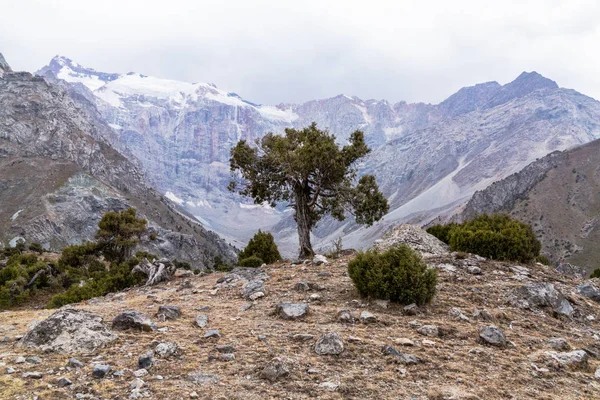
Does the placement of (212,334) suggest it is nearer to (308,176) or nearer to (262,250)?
(262,250)

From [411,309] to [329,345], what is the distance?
11.8ft

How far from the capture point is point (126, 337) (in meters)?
8.82

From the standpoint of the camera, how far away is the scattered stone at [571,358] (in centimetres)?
817

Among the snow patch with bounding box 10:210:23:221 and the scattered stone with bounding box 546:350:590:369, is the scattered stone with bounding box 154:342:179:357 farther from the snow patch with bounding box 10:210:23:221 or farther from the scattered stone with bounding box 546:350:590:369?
the snow patch with bounding box 10:210:23:221

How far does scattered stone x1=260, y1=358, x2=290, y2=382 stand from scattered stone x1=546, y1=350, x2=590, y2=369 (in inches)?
214

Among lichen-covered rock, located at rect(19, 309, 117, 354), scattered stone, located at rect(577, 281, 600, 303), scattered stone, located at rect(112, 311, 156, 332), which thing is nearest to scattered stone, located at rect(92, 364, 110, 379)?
lichen-covered rock, located at rect(19, 309, 117, 354)

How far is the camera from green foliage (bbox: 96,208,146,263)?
37.0 meters

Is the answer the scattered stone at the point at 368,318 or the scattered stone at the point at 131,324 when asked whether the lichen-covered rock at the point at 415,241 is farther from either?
the scattered stone at the point at 131,324

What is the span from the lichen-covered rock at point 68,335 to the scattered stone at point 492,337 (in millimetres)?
7911

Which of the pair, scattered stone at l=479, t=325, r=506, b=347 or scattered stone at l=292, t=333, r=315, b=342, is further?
scattered stone at l=479, t=325, r=506, b=347

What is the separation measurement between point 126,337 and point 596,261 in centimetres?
18522

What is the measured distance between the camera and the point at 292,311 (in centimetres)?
1079

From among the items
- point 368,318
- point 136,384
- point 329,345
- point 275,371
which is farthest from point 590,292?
point 136,384

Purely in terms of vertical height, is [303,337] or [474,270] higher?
[303,337]
